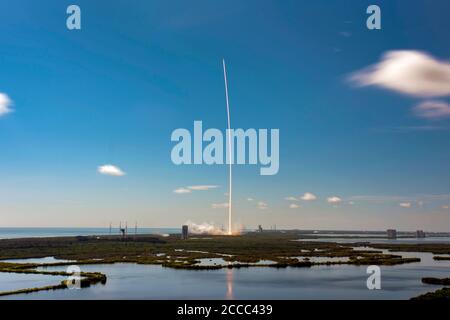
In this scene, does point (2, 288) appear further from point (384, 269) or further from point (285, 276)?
point (384, 269)

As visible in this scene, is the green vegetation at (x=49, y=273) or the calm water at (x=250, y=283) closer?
the calm water at (x=250, y=283)

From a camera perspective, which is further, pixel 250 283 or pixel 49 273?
pixel 49 273

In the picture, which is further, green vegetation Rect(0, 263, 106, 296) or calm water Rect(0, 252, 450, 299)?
green vegetation Rect(0, 263, 106, 296)
